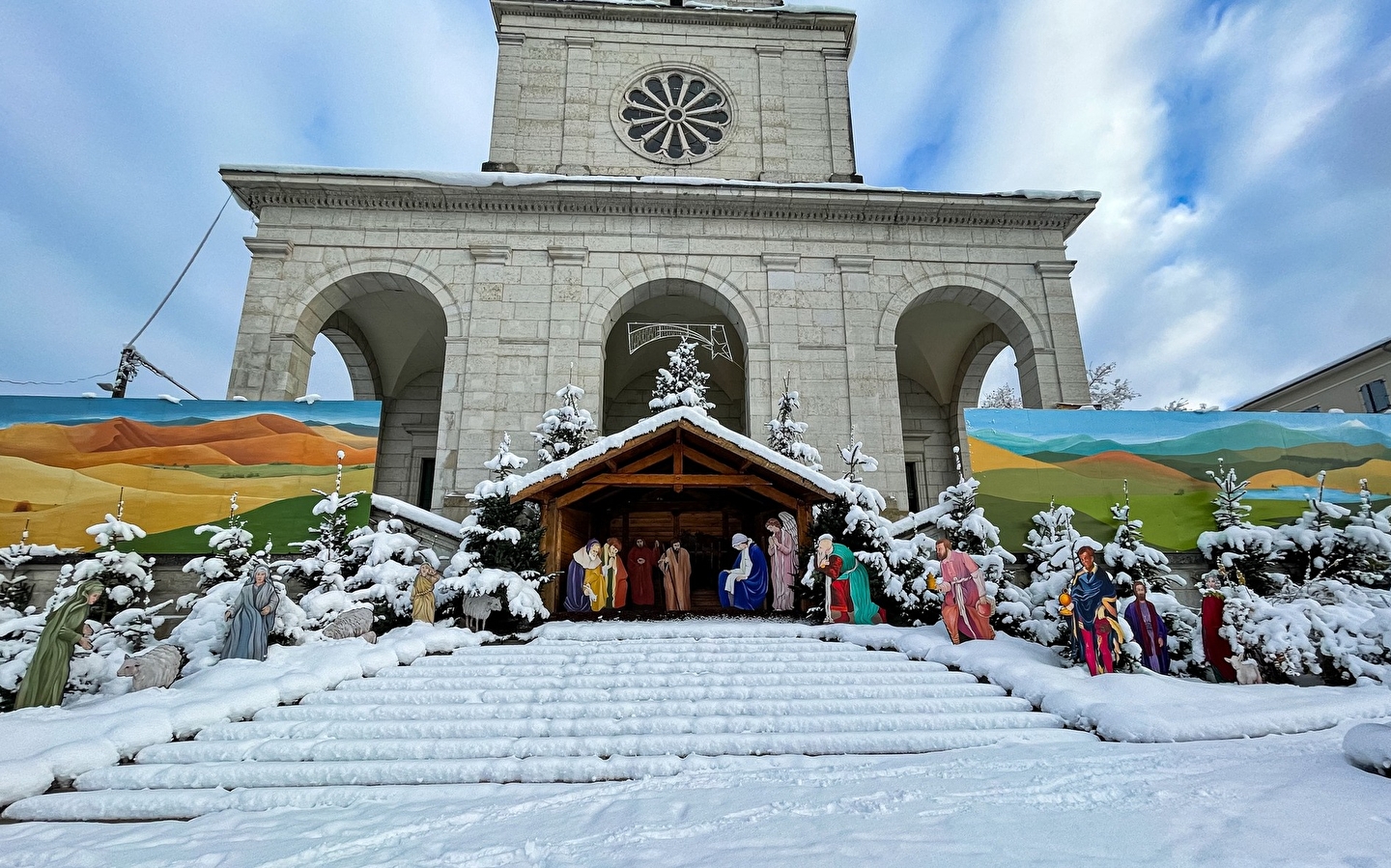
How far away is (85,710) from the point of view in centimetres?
604

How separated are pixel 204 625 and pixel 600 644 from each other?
17.8ft

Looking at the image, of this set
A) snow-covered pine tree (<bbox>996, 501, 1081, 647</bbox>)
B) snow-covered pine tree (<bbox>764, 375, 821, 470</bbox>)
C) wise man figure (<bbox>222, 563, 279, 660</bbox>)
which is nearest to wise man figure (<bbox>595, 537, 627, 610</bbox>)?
Result: snow-covered pine tree (<bbox>764, 375, 821, 470</bbox>)

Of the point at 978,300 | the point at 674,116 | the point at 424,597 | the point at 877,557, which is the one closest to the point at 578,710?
the point at 424,597

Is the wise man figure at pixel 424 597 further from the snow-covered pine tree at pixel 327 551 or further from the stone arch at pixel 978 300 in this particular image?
the stone arch at pixel 978 300

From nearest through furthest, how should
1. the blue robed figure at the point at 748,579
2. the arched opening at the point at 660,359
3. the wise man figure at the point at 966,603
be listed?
1. the wise man figure at the point at 966,603
2. the blue robed figure at the point at 748,579
3. the arched opening at the point at 660,359

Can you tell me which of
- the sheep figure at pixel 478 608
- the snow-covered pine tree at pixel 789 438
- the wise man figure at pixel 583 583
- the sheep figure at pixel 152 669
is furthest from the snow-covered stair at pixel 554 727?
the snow-covered pine tree at pixel 789 438

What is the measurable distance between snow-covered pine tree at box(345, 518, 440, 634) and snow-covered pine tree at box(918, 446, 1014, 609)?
378 inches

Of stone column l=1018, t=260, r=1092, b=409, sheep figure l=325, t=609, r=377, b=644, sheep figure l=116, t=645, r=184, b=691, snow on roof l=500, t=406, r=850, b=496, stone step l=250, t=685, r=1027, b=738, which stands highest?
stone column l=1018, t=260, r=1092, b=409

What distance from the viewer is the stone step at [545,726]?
5.78m

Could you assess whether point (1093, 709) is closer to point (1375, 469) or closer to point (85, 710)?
point (85, 710)

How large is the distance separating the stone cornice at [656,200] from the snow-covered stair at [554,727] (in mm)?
12554

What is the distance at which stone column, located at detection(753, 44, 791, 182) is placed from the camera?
19.4 m

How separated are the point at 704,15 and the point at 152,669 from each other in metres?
21.9

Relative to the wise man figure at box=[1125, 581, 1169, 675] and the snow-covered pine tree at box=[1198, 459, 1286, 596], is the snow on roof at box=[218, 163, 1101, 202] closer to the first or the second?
the snow-covered pine tree at box=[1198, 459, 1286, 596]
